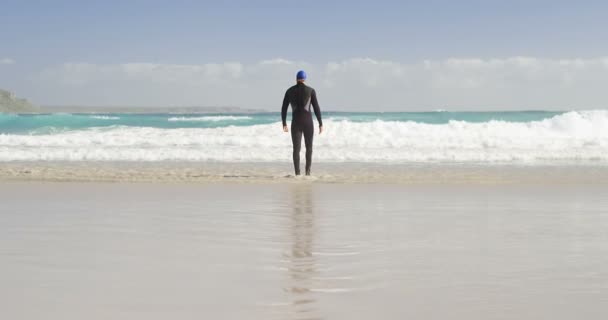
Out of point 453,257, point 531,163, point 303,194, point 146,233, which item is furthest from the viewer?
point 531,163

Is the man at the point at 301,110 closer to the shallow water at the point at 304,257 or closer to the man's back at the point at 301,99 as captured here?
the man's back at the point at 301,99

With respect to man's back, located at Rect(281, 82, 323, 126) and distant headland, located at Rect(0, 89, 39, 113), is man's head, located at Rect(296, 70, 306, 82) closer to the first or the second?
man's back, located at Rect(281, 82, 323, 126)

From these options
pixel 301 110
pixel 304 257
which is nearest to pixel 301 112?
pixel 301 110

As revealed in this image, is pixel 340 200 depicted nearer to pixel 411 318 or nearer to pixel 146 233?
pixel 146 233

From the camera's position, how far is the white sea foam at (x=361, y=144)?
14.8 m

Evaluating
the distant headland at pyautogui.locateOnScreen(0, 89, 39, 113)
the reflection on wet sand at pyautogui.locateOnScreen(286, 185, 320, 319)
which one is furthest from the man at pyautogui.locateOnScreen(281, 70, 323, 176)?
the distant headland at pyautogui.locateOnScreen(0, 89, 39, 113)

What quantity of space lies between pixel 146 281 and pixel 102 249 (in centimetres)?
108

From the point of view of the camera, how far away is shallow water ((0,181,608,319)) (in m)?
3.18

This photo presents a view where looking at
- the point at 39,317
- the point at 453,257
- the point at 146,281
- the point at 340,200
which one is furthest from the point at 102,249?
the point at 340,200

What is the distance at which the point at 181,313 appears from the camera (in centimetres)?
305

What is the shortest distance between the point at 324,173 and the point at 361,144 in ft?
29.3

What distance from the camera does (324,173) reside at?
37.0 feet

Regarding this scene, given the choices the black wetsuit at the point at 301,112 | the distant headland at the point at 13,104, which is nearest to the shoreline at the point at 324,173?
the black wetsuit at the point at 301,112

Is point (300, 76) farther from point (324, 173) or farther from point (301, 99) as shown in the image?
point (324, 173)
